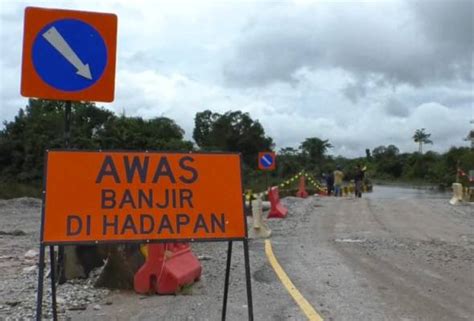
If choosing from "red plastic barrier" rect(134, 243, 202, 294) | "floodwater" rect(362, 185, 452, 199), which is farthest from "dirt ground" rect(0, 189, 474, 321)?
"floodwater" rect(362, 185, 452, 199)

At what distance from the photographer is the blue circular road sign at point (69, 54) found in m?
6.05

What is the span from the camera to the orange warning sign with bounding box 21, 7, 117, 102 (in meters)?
6.03

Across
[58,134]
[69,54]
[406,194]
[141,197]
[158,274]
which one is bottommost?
[158,274]

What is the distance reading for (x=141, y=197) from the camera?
545cm

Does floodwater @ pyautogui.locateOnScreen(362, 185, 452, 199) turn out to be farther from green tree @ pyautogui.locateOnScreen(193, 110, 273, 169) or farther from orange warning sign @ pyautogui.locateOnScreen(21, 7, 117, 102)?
green tree @ pyautogui.locateOnScreen(193, 110, 273, 169)

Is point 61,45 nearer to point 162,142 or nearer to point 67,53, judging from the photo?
point 67,53

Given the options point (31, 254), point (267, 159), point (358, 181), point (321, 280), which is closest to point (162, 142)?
point (358, 181)

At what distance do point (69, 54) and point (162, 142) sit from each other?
195 feet

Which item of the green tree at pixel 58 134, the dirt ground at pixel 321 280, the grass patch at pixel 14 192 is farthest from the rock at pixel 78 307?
the green tree at pixel 58 134

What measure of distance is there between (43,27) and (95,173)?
169cm

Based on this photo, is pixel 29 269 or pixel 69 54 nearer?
pixel 69 54

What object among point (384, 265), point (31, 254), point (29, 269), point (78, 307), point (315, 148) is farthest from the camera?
point (315, 148)

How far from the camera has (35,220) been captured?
19438 mm

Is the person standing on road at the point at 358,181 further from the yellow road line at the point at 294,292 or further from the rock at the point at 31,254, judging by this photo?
the rock at the point at 31,254
